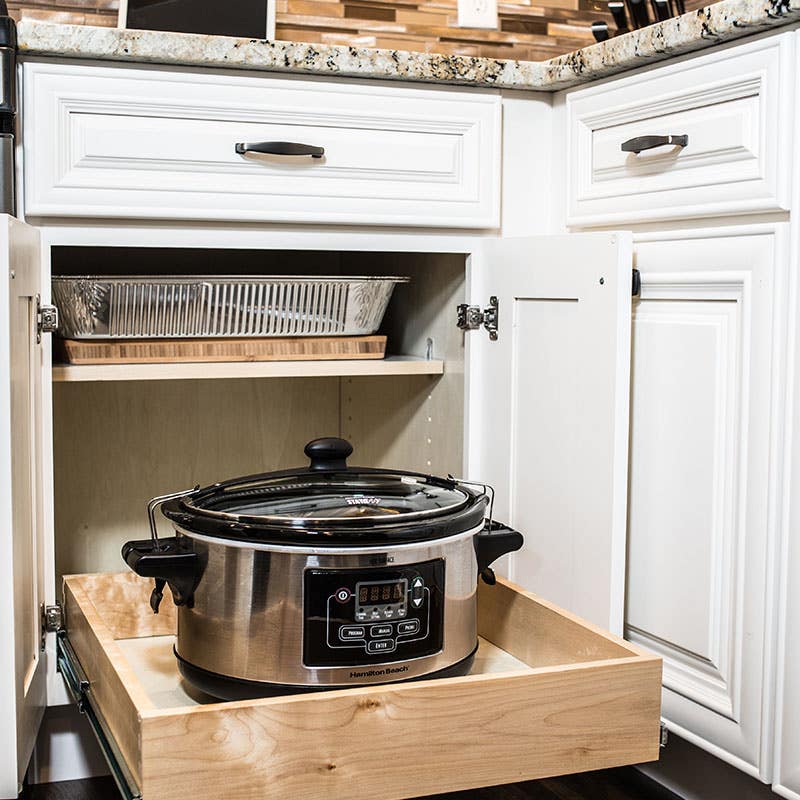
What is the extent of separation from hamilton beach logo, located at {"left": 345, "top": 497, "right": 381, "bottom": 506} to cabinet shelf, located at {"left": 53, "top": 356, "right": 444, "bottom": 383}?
1.21ft

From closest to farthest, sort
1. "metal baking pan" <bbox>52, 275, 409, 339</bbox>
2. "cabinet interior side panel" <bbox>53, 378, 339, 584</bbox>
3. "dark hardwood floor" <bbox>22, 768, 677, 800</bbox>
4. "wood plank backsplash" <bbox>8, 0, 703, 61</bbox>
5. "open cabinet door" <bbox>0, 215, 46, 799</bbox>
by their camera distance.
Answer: "open cabinet door" <bbox>0, 215, 46, 799</bbox>
"metal baking pan" <bbox>52, 275, 409, 339</bbox>
"dark hardwood floor" <bbox>22, 768, 677, 800</bbox>
"wood plank backsplash" <bbox>8, 0, 703, 61</bbox>
"cabinet interior side panel" <bbox>53, 378, 339, 584</bbox>

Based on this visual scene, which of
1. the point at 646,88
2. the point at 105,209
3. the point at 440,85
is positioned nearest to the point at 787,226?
the point at 646,88

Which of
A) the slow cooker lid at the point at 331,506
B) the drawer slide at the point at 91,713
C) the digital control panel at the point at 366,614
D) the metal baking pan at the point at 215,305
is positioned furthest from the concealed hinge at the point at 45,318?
the digital control panel at the point at 366,614

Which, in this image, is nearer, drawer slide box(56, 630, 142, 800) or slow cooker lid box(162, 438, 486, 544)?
drawer slide box(56, 630, 142, 800)

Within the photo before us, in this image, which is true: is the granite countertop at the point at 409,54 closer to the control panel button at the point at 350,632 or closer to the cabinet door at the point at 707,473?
the cabinet door at the point at 707,473

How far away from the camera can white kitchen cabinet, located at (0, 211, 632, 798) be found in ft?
4.03

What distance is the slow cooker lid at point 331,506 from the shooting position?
→ 1013 mm

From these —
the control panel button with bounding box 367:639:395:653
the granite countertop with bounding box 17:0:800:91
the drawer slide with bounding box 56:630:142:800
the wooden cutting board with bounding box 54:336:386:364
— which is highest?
the granite countertop with bounding box 17:0:800:91

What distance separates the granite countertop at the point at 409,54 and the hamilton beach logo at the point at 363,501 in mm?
563

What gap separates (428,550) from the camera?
1047 mm

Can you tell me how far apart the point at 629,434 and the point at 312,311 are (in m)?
0.48

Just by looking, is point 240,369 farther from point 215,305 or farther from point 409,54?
point 409,54

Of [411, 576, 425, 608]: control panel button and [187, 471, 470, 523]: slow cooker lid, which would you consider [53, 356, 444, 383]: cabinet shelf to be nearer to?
[187, 471, 470, 523]: slow cooker lid

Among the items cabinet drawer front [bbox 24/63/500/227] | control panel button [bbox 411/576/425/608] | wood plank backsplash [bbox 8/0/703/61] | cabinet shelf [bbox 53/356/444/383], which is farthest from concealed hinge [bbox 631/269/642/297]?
wood plank backsplash [bbox 8/0/703/61]
